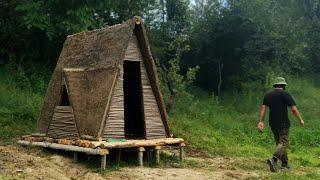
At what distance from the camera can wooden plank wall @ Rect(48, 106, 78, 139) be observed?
37.2 feet

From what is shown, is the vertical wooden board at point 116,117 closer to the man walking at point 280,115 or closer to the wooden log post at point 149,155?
the wooden log post at point 149,155

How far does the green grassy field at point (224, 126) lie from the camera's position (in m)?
13.8

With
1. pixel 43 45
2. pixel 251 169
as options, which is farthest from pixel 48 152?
pixel 43 45

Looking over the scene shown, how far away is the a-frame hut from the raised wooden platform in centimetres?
26

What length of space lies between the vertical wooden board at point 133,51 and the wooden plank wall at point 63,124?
1849mm

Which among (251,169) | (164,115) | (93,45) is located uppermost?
(93,45)

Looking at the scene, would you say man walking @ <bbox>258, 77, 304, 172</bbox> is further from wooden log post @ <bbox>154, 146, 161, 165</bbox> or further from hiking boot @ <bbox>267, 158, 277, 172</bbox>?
wooden log post @ <bbox>154, 146, 161, 165</bbox>

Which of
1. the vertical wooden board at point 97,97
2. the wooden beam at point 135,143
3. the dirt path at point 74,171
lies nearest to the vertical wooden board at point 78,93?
the vertical wooden board at point 97,97

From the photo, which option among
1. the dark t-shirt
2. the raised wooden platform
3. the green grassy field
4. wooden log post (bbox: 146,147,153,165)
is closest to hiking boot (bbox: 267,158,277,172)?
the green grassy field

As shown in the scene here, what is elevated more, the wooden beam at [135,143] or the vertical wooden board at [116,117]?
the vertical wooden board at [116,117]

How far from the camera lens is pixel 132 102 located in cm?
1323

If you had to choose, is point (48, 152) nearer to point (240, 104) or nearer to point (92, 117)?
point (92, 117)

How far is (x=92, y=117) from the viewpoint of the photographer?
10727mm

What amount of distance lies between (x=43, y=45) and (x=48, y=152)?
10511 mm
